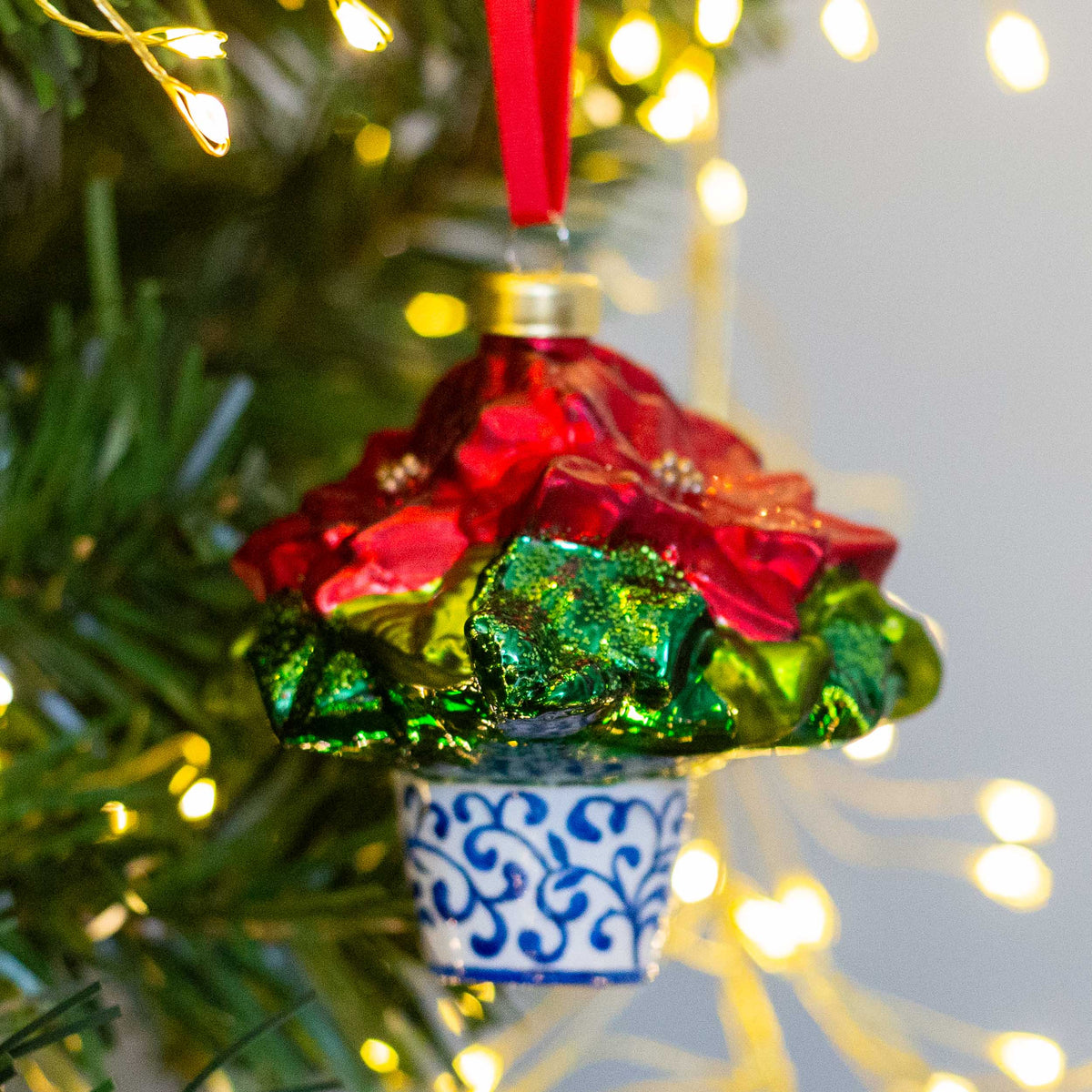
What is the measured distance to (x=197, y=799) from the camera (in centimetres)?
31

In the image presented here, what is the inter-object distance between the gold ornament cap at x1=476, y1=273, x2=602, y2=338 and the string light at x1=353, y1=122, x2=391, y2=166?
11 cm

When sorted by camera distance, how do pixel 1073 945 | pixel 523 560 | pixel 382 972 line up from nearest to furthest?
pixel 523 560
pixel 382 972
pixel 1073 945

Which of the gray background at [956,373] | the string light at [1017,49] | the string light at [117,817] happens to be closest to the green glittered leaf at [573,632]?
the string light at [117,817]

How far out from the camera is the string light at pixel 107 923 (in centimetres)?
31

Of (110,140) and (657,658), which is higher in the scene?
(110,140)

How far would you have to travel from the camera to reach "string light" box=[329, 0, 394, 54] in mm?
214

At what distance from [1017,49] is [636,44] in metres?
0.11

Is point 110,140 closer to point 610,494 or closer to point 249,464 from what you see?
point 249,464

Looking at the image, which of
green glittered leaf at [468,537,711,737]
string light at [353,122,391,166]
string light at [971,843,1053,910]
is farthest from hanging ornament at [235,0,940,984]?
string light at [971,843,1053,910]

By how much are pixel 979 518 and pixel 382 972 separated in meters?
0.39

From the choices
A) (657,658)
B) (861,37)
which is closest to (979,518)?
(861,37)

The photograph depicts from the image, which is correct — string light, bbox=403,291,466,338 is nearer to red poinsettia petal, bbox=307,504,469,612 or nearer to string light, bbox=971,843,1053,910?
red poinsettia petal, bbox=307,504,469,612

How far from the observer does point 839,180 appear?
2.03 ft

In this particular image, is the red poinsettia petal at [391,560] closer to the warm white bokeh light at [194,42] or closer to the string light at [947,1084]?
the warm white bokeh light at [194,42]
